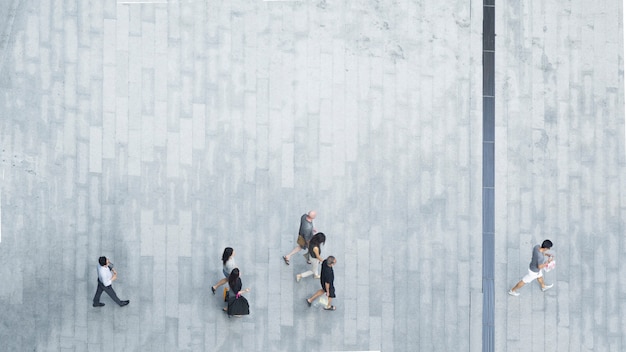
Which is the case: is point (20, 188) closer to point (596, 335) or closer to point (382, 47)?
point (382, 47)

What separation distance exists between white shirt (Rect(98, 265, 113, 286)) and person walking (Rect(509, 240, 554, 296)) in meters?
8.86

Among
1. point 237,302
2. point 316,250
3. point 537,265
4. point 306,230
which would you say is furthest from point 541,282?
point 237,302

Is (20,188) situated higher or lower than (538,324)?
higher

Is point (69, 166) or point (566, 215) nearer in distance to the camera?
point (69, 166)

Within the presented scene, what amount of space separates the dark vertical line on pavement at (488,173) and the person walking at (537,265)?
66 centimetres

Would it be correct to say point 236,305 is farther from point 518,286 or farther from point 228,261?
point 518,286

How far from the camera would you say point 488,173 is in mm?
18000

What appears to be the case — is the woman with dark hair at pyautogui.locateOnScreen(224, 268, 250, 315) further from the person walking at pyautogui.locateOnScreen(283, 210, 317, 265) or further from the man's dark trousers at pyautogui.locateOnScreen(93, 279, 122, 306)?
the man's dark trousers at pyautogui.locateOnScreen(93, 279, 122, 306)

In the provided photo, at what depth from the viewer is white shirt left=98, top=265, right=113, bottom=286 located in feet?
51.8

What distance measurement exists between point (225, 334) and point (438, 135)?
6.55 m

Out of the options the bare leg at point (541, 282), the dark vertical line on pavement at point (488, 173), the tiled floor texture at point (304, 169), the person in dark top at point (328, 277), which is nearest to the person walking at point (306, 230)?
the tiled floor texture at point (304, 169)

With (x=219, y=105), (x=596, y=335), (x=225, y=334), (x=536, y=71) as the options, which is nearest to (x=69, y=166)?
(x=219, y=105)

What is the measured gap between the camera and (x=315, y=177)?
1750 centimetres

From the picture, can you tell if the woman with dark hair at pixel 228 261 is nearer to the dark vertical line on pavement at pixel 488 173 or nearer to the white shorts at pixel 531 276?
the dark vertical line on pavement at pixel 488 173
